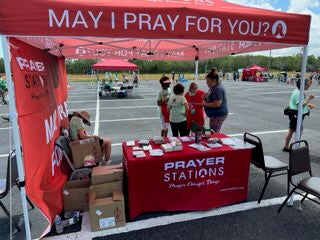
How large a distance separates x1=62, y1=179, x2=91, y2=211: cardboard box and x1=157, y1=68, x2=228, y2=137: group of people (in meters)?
2.47

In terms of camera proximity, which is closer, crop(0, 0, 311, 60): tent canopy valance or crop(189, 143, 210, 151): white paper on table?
crop(0, 0, 311, 60): tent canopy valance

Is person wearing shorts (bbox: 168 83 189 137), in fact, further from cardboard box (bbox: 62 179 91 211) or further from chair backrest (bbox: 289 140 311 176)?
cardboard box (bbox: 62 179 91 211)

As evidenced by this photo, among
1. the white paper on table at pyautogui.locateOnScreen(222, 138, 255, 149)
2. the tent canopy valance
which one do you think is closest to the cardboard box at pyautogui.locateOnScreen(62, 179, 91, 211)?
the tent canopy valance

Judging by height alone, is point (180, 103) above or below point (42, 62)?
below

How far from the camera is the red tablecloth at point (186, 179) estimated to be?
10.6 feet

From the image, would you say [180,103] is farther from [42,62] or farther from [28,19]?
[28,19]

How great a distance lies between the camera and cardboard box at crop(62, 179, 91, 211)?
3.38m

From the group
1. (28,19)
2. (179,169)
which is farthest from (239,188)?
(28,19)

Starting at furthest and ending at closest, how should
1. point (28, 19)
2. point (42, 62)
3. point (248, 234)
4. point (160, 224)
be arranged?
point (42, 62), point (160, 224), point (248, 234), point (28, 19)

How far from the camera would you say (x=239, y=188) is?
3.62 meters

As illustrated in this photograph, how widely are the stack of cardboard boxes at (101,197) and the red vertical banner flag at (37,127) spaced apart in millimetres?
214

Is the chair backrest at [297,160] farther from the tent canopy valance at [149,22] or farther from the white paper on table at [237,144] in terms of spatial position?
the tent canopy valance at [149,22]

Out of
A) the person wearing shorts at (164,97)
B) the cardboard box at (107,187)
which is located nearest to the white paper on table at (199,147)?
the cardboard box at (107,187)

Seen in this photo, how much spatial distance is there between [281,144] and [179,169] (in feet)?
13.6
